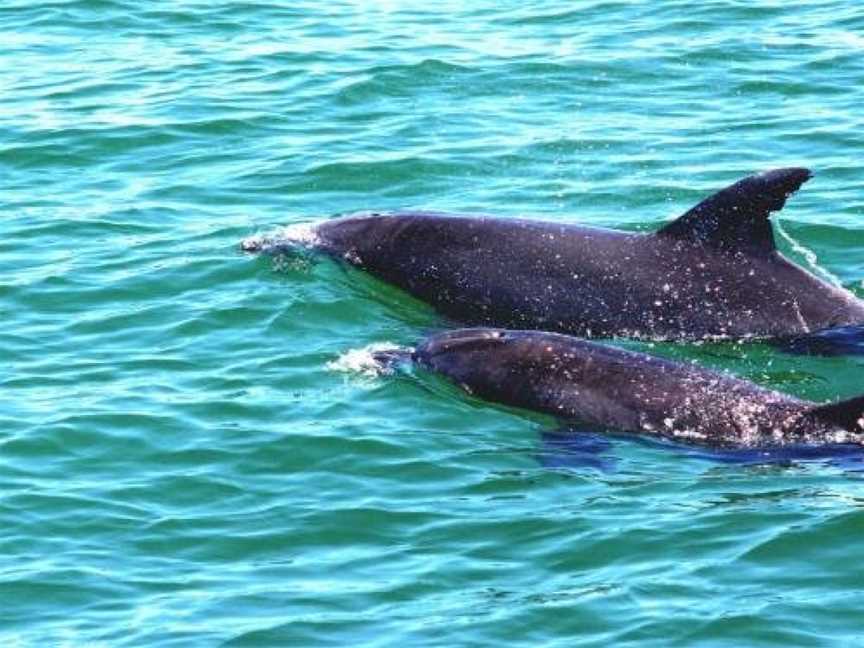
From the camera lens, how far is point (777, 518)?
43.1ft

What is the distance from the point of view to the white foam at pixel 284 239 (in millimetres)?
19188

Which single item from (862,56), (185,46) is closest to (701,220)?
(862,56)

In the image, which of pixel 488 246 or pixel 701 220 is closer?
pixel 701 220

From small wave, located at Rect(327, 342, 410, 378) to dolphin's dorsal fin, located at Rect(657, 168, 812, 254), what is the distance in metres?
2.46

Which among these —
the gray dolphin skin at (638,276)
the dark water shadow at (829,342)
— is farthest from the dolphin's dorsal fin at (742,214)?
the dark water shadow at (829,342)

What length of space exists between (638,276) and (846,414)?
3611 mm

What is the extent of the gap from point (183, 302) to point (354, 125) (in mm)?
5992

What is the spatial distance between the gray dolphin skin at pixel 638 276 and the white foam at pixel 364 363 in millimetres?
1230

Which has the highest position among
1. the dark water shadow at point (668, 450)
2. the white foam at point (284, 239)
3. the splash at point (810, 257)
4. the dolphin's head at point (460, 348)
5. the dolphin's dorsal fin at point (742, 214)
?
the dolphin's dorsal fin at point (742, 214)

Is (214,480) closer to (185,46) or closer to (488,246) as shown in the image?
(488,246)

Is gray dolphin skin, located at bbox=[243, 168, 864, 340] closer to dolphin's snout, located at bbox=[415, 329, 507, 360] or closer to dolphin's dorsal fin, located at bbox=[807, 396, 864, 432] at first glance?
dolphin's snout, located at bbox=[415, 329, 507, 360]

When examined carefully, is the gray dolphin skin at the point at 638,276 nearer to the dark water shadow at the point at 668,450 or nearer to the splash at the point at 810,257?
the splash at the point at 810,257

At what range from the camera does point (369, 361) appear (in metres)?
16.5

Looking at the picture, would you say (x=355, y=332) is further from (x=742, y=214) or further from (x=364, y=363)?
(x=742, y=214)
